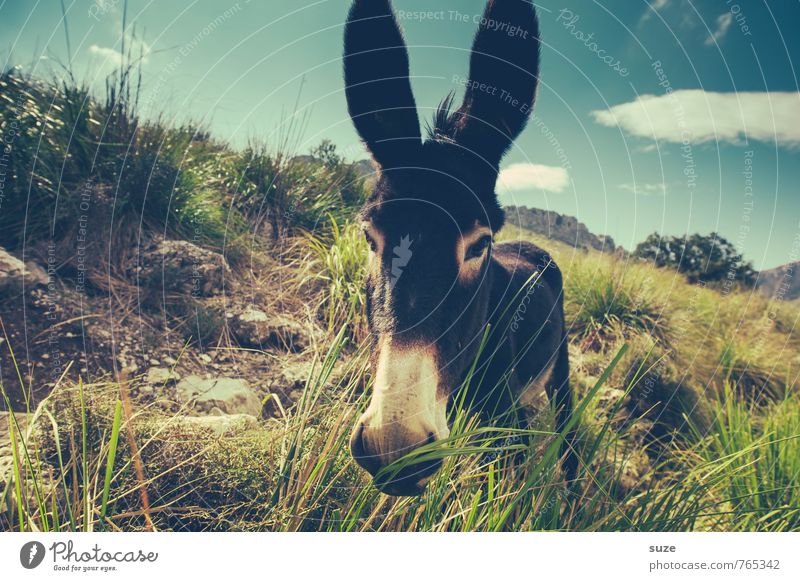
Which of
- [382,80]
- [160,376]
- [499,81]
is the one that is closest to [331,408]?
[160,376]

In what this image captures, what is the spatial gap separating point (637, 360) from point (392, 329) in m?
1.45

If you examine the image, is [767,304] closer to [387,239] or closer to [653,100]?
[653,100]

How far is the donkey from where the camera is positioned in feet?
3.53

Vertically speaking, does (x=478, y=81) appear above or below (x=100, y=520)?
above

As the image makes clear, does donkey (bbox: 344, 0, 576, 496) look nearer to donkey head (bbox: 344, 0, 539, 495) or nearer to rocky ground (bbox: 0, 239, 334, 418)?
donkey head (bbox: 344, 0, 539, 495)

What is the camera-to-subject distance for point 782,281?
1923 mm

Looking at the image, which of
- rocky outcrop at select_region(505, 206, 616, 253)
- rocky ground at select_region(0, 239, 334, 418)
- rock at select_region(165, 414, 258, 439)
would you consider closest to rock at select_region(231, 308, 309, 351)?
rocky ground at select_region(0, 239, 334, 418)

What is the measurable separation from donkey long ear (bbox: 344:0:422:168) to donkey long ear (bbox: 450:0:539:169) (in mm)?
214

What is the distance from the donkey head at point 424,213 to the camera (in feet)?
3.50

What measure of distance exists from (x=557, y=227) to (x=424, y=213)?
0.81 meters

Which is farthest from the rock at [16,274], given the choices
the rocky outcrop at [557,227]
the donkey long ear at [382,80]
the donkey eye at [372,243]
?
the rocky outcrop at [557,227]

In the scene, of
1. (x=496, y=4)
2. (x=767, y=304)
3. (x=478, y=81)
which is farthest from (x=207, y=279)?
(x=767, y=304)

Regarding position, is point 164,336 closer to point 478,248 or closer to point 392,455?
point 392,455

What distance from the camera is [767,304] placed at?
2.10 meters
